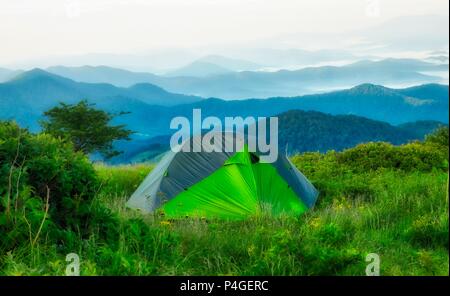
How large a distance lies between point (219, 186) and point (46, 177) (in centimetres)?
514

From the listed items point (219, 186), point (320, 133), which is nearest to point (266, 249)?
point (219, 186)

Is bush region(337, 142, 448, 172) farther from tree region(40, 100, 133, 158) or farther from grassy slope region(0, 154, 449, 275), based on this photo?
tree region(40, 100, 133, 158)

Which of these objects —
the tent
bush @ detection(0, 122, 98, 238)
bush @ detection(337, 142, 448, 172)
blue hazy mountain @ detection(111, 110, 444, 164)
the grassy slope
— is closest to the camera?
the grassy slope

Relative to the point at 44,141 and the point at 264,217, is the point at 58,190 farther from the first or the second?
the point at 264,217

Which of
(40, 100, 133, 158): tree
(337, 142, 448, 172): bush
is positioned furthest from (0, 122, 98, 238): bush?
(40, 100, 133, 158): tree

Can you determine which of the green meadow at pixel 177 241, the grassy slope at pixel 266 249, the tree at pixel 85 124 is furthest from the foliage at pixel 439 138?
the tree at pixel 85 124

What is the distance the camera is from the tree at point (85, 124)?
30.0 meters

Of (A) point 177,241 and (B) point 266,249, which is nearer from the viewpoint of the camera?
(A) point 177,241

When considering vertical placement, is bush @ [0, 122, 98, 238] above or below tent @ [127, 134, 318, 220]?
above

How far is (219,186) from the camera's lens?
11.3 metres

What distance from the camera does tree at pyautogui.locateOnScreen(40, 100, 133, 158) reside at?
30.0 meters

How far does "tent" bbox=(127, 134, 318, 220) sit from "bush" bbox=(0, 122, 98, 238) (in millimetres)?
4287

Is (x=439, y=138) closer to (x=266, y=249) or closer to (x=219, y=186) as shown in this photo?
(x=219, y=186)

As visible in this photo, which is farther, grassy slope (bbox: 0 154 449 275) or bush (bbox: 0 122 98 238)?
bush (bbox: 0 122 98 238)
